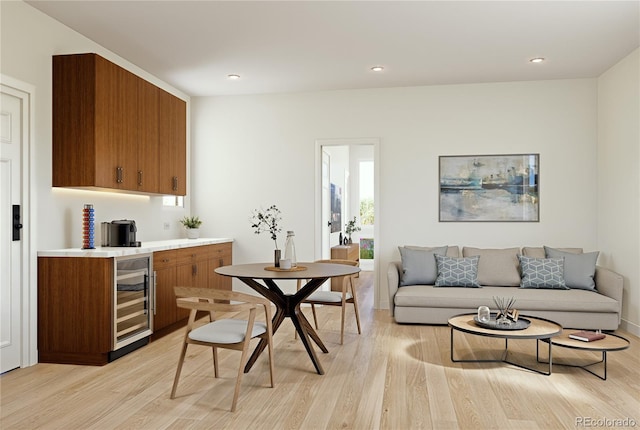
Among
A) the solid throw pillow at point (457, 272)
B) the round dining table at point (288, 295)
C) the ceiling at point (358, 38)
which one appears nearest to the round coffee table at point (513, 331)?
the round dining table at point (288, 295)

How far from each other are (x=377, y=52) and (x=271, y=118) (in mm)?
2068

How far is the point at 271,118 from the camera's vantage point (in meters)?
6.62

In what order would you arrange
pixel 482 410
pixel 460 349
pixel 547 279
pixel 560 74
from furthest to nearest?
pixel 560 74
pixel 547 279
pixel 460 349
pixel 482 410

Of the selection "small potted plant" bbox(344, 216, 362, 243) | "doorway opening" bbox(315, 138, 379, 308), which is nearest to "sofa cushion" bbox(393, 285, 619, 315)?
"doorway opening" bbox(315, 138, 379, 308)

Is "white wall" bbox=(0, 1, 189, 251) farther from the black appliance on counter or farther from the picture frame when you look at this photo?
the picture frame

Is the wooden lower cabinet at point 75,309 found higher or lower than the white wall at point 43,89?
lower

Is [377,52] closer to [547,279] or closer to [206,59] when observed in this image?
[206,59]

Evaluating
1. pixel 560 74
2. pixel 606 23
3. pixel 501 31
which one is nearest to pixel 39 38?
pixel 501 31

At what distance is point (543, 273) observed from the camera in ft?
17.8

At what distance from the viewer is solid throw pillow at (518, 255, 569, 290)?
5371 millimetres

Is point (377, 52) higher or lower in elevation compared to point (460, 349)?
higher

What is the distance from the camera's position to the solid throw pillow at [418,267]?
5.67 meters

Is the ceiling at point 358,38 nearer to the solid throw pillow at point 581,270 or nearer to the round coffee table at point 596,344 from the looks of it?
the solid throw pillow at point 581,270

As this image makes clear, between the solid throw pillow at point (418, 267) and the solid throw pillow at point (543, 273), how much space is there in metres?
0.96
